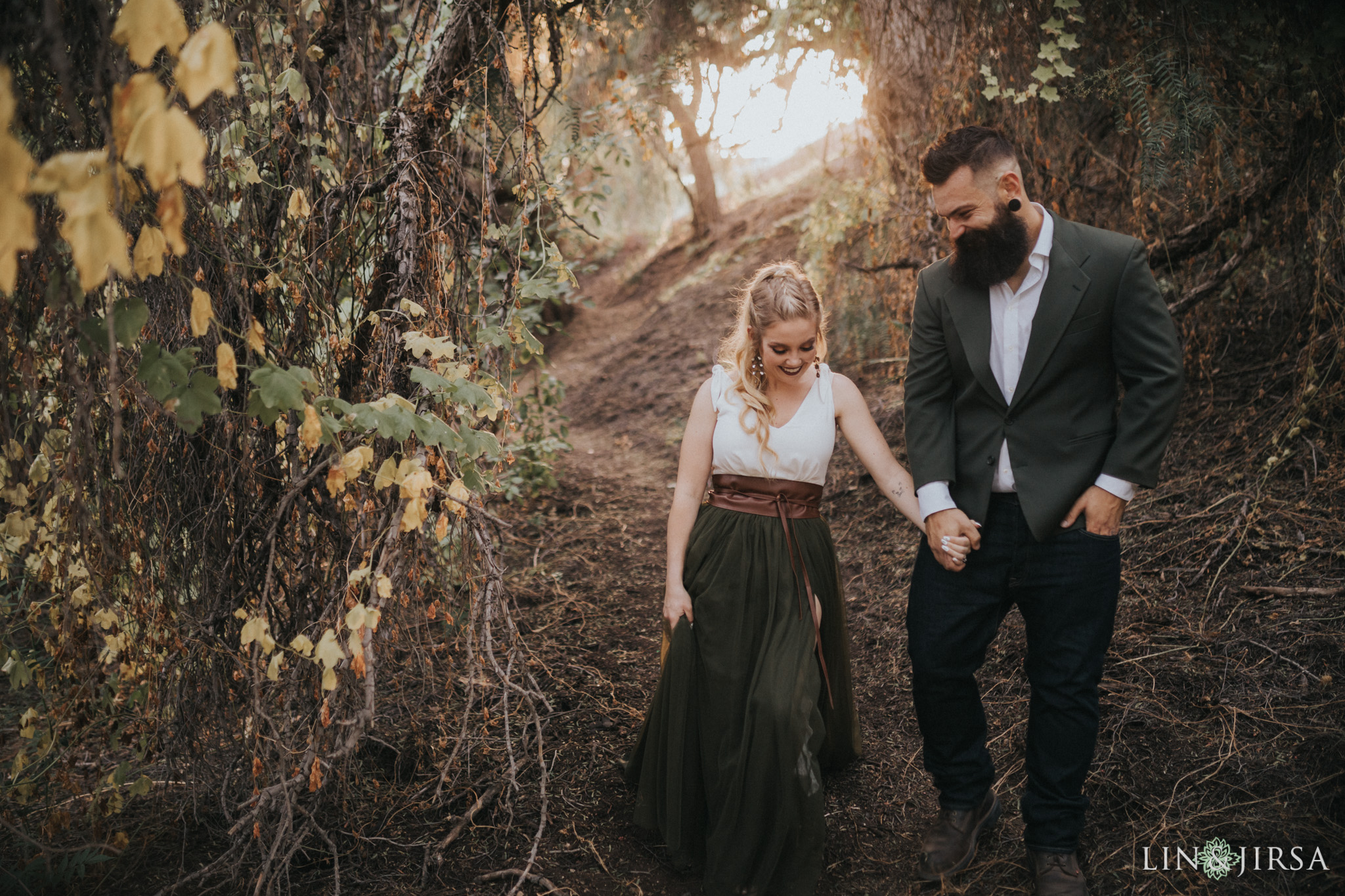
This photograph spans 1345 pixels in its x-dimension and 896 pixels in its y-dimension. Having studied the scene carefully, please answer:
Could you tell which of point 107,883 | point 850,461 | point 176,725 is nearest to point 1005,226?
point 176,725

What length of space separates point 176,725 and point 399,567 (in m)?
0.87

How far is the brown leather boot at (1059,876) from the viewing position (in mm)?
2170

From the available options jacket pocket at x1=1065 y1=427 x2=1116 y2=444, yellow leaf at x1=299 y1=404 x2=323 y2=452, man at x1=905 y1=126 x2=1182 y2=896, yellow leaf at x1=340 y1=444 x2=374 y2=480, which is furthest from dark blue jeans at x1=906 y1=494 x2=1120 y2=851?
yellow leaf at x1=299 y1=404 x2=323 y2=452

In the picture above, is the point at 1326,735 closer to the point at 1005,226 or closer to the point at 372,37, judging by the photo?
the point at 1005,226

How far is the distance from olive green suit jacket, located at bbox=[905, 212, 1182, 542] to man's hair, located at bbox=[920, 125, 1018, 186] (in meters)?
0.27

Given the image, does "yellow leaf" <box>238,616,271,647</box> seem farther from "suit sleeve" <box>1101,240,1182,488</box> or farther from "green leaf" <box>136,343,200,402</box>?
"suit sleeve" <box>1101,240,1182,488</box>

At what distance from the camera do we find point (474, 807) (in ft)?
8.06

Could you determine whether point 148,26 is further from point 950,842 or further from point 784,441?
point 950,842

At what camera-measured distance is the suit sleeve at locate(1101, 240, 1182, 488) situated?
2021 millimetres

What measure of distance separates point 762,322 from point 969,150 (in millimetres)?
743

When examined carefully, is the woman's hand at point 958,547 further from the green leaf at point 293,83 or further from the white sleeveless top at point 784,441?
the green leaf at point 293,83

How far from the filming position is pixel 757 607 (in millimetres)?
2488

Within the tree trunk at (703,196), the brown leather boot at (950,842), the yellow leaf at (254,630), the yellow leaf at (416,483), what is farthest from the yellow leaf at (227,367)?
the tree trunk at (703,196)

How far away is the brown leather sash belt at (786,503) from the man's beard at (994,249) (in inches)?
32.0
